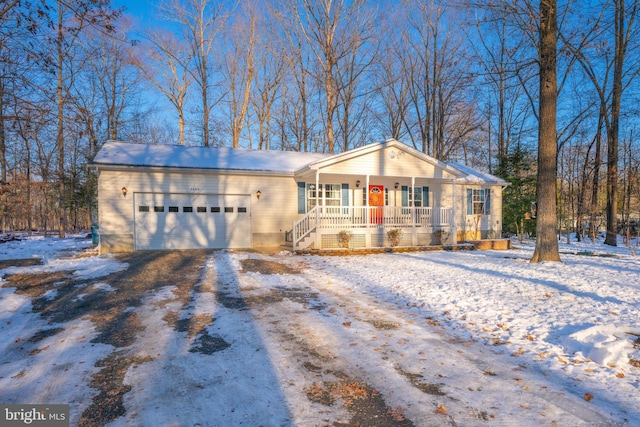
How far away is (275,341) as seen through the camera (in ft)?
13.2

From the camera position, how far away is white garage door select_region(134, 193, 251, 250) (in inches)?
500

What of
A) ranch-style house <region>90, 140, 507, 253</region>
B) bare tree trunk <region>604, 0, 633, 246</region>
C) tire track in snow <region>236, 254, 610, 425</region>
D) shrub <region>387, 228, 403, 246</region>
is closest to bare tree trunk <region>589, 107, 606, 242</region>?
bare tree trunk <region>604, 0, 633, 246</region>

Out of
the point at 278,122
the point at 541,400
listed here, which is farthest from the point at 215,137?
the point at 541,400

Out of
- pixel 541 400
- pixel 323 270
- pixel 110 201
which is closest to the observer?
pixel 541 400

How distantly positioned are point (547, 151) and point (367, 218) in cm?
635

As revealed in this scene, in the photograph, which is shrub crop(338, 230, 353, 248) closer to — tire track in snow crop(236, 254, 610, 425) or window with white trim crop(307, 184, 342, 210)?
window with white trim crop(307, 184, 342, 210)

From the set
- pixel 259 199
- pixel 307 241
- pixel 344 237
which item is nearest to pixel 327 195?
pixel 344 237

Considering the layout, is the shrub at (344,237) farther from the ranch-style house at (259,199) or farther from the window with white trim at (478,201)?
the window with white trim at (478,201)

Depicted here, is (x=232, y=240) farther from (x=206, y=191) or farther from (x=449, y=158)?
(x=449, y=158)

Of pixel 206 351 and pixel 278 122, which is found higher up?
pixel 278 122

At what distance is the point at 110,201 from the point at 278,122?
60.4ft

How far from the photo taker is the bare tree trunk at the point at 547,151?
880cm

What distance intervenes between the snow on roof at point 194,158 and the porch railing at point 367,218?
244cm

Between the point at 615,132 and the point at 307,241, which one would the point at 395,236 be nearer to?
the point at 307,241
